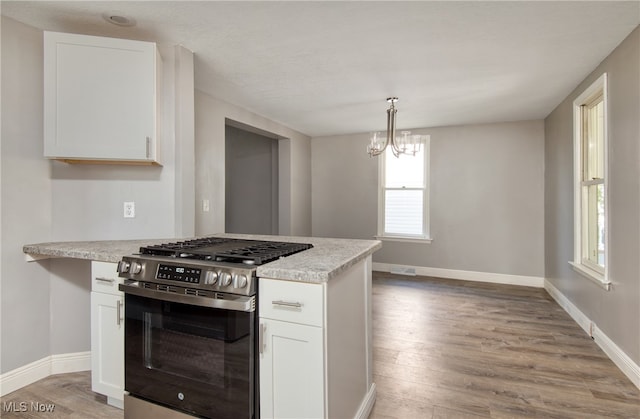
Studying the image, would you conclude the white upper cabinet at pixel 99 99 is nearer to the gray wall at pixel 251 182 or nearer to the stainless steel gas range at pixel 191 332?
the stainless steel gas range at pixel 191 332

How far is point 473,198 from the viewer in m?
4.89

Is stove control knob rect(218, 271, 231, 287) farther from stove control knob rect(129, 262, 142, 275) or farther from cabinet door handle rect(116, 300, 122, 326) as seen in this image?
cabinet door handle rect(116, 300, 122, 326)

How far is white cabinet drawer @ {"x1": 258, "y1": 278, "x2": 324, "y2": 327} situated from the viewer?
1.31 metres

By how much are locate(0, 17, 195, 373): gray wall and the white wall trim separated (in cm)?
321

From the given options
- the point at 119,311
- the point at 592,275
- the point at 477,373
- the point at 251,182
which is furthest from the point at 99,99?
the point at 592,275

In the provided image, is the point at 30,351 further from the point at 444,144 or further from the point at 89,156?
the point at 444,144

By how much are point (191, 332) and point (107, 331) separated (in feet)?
2.20

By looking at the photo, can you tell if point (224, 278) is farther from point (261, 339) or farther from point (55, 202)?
point (55, 202)

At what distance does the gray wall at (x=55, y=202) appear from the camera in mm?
2047

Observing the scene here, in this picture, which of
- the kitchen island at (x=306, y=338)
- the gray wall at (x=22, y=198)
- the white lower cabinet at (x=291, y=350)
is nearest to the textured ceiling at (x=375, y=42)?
the gray wall at (x=22, y=198)

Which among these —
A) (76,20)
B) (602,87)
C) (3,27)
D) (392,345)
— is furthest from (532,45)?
(3,27)

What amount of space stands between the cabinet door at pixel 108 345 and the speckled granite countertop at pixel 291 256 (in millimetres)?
250

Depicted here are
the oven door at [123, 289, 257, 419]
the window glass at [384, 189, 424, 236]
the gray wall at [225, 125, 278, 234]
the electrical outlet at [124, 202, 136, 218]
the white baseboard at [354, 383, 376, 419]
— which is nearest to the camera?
the oven door at [123, 289, 257, 419]

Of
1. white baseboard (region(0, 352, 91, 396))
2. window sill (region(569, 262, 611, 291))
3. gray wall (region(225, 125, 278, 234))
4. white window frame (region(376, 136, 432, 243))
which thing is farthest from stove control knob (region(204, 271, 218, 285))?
white window frame (region(376, 136, 432, 243))
